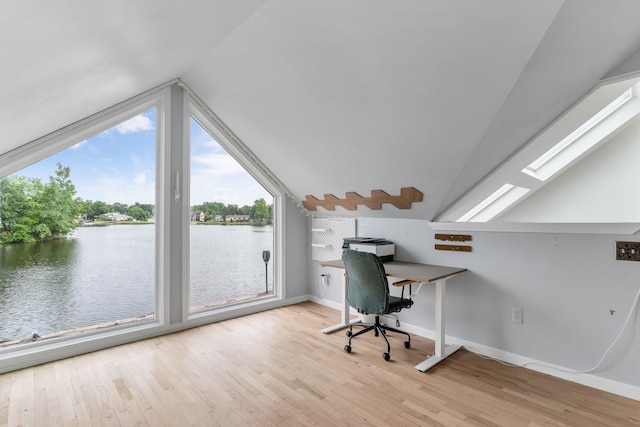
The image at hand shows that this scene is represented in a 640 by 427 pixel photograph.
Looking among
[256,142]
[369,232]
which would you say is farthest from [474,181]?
[256,142]

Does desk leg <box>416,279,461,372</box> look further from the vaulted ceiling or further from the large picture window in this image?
the large picture window

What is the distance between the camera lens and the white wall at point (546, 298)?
2.28 meters

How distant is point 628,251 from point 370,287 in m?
1.78

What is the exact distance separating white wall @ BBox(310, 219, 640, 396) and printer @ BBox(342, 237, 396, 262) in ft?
1.23

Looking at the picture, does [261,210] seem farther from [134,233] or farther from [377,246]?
[377,246]

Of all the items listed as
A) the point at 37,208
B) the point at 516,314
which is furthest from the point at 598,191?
the point at 37,208

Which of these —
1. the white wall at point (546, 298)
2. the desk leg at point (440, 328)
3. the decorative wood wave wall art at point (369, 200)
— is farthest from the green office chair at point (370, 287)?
the decorative wood wave wall art at point (369, 200)

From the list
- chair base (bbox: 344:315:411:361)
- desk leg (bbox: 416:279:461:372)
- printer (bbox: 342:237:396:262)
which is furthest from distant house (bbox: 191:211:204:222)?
desk leg (bbox: 416:279:461:372)

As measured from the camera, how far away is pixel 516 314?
273 centimetres

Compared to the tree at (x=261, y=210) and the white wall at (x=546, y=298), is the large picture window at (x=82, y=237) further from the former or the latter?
the white wall at (x=546, y=298)

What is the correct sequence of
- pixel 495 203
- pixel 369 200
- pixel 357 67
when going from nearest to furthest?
1. pixel 357 67
2. pixel 369 200
3. pixel 495 203

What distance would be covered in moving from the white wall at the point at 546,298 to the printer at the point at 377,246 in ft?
1.23

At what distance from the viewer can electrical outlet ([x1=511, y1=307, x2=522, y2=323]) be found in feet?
8.89

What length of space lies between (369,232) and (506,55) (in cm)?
245
